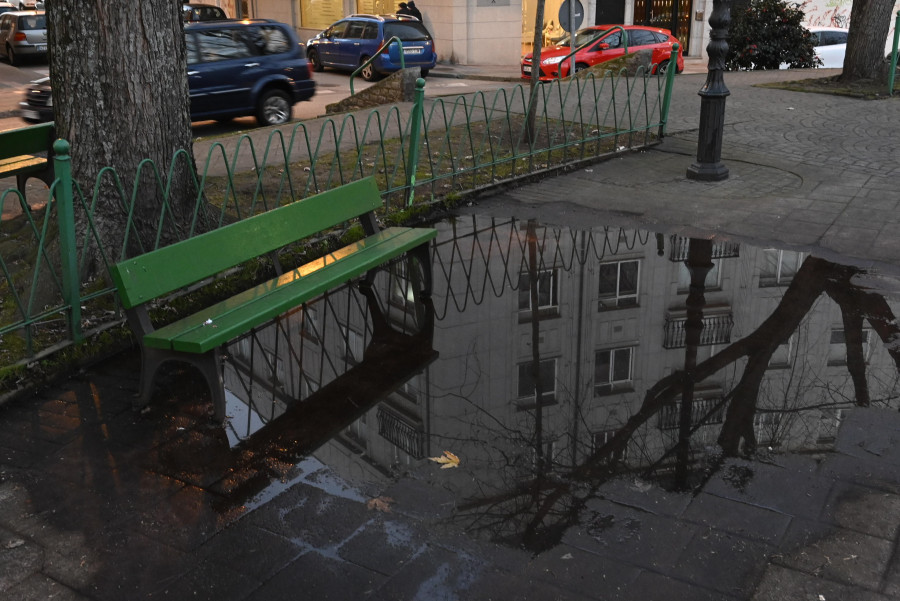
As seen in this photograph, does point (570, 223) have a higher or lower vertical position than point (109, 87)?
lower

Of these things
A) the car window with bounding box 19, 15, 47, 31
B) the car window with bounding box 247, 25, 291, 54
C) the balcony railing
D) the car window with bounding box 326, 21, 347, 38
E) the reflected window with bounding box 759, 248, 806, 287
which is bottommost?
the balcony railing

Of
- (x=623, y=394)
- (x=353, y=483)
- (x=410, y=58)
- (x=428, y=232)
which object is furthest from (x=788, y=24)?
(x=353, y=483)

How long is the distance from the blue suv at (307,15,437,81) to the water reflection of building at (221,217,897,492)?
56.1ft

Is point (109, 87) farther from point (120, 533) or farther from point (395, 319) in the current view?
point (120, 533)

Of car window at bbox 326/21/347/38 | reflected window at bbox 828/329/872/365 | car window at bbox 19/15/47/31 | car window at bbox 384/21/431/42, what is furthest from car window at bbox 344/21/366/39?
reflected window at bbox 828/329/872/365

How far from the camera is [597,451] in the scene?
4812 millimetres

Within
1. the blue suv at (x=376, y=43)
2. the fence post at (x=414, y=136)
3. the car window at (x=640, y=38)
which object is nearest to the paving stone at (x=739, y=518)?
the fence post at (x=414, y=136)

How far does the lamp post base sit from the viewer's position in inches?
396

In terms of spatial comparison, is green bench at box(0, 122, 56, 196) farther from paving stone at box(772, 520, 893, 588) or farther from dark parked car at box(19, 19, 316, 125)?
paving stone at box(772, 520, 893, 588)

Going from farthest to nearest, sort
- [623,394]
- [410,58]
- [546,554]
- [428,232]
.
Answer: [410,58] → [428,232] → [623,394] → [546,554]

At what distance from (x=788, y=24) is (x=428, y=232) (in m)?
17.9

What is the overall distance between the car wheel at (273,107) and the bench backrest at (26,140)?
656 centimetres

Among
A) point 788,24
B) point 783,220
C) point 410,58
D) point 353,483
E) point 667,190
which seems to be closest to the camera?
point 353,483

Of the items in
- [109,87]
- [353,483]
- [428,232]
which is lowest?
[353,483]
